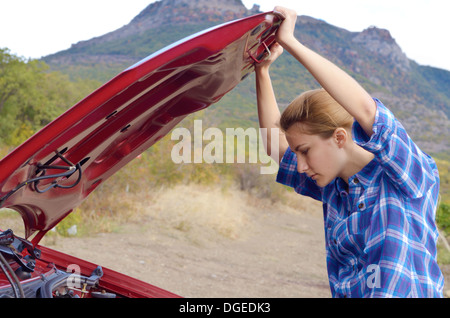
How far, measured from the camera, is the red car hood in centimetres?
145

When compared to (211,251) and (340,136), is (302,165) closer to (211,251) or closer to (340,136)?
(340,136)

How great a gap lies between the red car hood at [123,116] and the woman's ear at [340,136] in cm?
42

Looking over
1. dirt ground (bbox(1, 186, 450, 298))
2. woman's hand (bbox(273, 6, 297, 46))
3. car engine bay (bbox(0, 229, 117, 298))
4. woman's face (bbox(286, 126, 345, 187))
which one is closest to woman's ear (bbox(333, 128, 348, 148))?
woman's face (bbox(286, 126, 345, 187))

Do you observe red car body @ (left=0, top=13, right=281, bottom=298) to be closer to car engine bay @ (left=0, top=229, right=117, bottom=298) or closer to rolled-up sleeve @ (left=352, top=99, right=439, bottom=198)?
car engine bay @ (left=0, top=229, right=117, bottom=298)

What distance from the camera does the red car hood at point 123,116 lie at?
145 cm

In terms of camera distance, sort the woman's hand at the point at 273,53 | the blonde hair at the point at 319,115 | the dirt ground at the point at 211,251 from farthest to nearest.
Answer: the dirt ground at the point at 211,251
the woman's hand at the point at 273,53
the blonde hair at the point at 319,115

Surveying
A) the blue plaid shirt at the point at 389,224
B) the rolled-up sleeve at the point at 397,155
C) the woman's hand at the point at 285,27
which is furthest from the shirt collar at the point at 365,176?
the woman's hand at the point at 285,27

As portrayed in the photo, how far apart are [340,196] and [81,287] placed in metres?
1.25

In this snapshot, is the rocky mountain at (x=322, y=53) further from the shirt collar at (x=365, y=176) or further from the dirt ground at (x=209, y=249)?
the shirt collar at (x=365, y=176)
